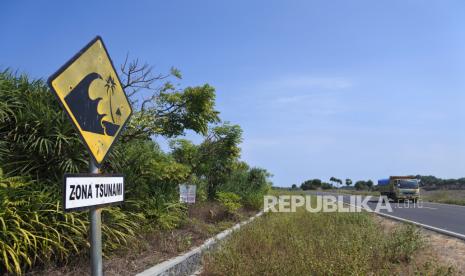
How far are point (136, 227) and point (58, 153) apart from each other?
75.5 inches

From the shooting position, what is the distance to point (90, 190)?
330cm

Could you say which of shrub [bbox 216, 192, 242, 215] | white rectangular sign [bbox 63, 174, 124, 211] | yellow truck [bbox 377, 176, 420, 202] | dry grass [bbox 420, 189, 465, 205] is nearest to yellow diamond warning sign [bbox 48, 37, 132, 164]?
white rectangular sign [bbox 63, 174, 124, 211]

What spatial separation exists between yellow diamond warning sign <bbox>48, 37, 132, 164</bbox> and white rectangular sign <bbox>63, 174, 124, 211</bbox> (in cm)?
17

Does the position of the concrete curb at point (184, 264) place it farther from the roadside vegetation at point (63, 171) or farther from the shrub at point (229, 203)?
the shrub at point (229, 203)

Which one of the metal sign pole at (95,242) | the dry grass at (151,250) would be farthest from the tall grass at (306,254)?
the metal sign pole at (95,242)

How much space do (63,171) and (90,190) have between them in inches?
169

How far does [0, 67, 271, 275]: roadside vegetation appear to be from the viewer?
20.2ft

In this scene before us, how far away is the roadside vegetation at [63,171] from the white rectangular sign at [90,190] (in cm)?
240

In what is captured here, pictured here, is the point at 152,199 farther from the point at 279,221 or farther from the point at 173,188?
the point at 279,221

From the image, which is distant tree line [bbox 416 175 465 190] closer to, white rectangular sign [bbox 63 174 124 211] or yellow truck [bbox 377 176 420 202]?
yellow truck [bbox 377 176 420 202]

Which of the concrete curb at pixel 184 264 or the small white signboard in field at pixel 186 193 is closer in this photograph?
the concrete curb at pixel 184 264

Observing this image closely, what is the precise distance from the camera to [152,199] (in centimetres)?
976

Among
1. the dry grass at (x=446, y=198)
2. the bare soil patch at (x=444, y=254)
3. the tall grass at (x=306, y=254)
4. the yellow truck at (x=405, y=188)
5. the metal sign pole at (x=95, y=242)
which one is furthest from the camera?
the yellow truck at (x=405, y=188)

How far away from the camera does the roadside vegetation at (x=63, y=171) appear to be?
20.2 ft
